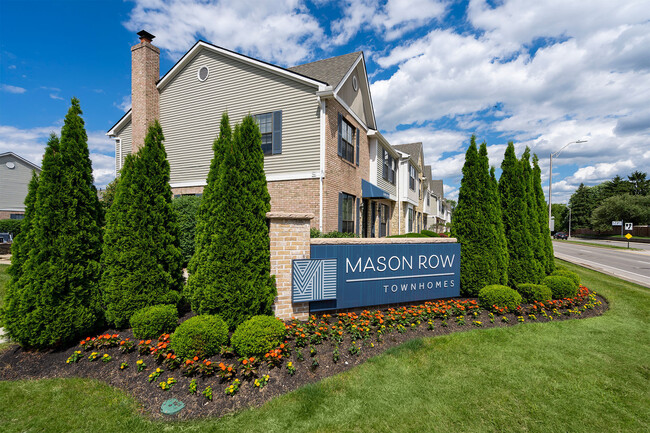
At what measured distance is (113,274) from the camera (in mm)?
4949

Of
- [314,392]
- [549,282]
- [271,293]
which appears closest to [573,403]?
[314,392]

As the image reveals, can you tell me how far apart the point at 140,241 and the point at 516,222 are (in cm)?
885

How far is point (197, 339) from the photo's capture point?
415 centimetres

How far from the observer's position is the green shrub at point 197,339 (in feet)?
13.5

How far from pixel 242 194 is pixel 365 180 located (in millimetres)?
10187

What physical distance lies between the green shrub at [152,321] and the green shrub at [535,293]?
25.4ft

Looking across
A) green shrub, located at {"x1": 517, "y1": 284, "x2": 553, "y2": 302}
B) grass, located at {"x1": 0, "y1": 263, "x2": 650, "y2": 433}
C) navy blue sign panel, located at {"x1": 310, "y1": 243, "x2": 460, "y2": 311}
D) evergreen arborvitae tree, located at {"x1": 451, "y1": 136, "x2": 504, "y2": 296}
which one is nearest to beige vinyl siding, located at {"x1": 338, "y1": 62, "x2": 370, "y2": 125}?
evergreen arborvitae tree, located at {"x1": 451, "y1": 136, "x2": 504, "y2": 296}

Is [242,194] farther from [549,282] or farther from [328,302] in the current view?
[549,282]

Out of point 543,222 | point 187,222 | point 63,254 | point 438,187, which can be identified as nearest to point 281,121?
point 187,222

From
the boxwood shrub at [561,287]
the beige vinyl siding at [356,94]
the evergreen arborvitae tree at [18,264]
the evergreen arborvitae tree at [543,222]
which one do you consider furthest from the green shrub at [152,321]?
the beige vinyl siding at [356,94]

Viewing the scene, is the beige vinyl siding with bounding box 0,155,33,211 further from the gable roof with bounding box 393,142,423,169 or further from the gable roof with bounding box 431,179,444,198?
the gable roof with bounding box 431,179,444,198

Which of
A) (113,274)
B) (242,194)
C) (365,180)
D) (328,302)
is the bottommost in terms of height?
(328,302)

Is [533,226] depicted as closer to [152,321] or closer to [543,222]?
[543,222]

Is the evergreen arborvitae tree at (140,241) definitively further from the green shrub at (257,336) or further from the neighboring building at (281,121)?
the neighboring building at (281,121)
